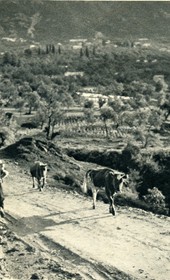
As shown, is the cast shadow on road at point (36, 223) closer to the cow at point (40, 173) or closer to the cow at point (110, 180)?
the cow at point (110, 180)

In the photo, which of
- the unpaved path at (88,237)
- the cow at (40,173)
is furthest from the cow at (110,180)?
the cow at (40,173)

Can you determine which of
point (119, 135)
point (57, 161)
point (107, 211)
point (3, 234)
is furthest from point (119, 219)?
point (119, 135)

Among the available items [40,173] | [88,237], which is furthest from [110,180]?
[40,173]

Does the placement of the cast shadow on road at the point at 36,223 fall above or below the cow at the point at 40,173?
above

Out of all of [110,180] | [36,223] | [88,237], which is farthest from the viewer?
[110,180]

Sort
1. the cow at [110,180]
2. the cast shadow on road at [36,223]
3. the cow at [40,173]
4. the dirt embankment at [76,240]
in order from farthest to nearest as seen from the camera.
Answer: the cow at [40,173] → the cow at [110,180] → the cast shadow on road at [36,223] → the dirt embankment at [76,240]

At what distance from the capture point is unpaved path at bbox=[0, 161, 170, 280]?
460 inches

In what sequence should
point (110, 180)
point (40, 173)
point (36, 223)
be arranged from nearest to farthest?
1. point (36, 223)
2. point (110, 180)
3. point (40, 173)

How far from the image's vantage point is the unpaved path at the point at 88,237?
11680mm

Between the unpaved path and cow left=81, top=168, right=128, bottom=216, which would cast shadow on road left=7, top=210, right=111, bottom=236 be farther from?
cow left=81, top=168, right=128, bottom=216

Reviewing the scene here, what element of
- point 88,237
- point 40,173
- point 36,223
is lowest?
point 40,173

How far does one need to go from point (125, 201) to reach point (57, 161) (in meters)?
9.00

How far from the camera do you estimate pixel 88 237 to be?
1388 cm

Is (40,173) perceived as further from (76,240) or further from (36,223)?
(76,240)
